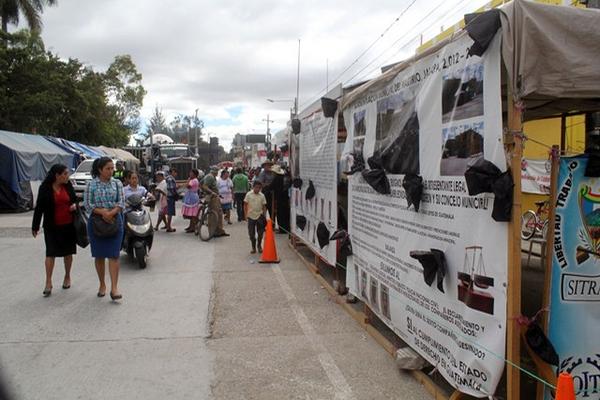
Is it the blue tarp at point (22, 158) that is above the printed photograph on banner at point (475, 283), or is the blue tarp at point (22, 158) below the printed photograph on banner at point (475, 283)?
above

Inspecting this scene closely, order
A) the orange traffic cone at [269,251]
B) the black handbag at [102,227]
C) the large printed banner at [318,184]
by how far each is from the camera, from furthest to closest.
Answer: the orange traffic cone at [269,251] → the large printed banner at [318,184] → the black handbag at [102,227]

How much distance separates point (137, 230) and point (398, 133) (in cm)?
582

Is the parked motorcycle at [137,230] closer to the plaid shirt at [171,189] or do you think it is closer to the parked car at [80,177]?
the plaid shirt at [171,189]

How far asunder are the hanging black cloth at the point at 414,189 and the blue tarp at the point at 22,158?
17.3m

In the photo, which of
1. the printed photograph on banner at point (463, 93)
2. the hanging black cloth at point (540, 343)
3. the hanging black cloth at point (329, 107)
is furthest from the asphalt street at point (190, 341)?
the hanging black cloth at point (329, 107)

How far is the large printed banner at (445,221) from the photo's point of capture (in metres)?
3.24

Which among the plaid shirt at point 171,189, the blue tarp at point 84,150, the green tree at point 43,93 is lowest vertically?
the plaid shirt at point 171,189

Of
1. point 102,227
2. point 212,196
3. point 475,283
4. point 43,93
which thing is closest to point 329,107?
point 102,227

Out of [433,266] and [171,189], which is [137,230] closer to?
[171,189]

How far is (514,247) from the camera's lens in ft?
10.0

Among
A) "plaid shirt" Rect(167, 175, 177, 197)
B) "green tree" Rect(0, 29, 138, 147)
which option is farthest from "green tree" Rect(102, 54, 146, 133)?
"plaid shirt" Rect(167, 175, 177, 197)

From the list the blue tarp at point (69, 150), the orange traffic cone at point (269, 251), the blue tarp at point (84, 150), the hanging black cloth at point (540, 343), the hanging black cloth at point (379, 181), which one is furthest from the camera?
the blue tarp at point (84, 150)

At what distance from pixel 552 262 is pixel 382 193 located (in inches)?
76.3

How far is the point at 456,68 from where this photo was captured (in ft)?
11.9
